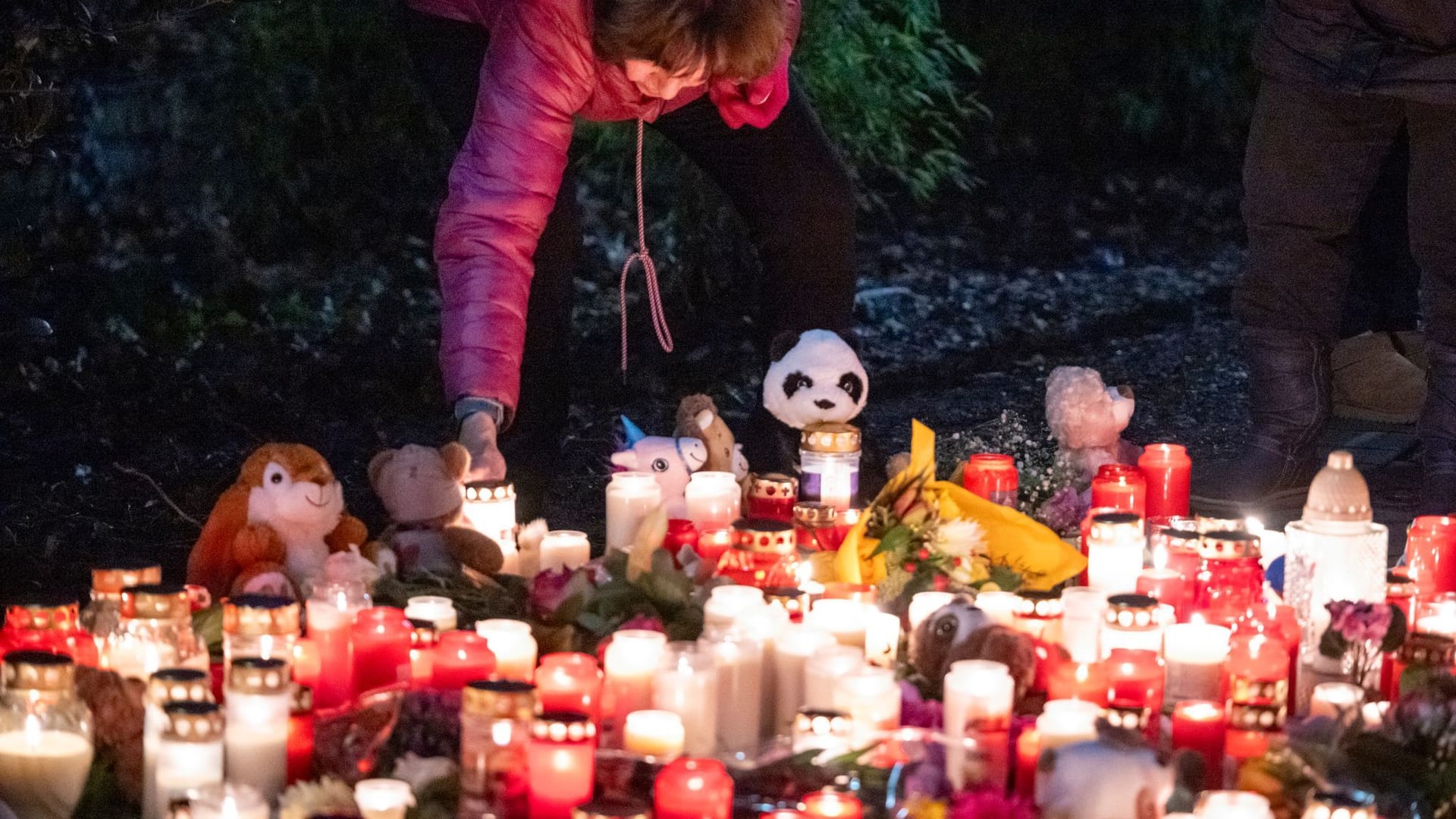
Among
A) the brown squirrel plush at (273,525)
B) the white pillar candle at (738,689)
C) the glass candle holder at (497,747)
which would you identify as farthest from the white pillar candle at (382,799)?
the brown squirrel plush at (273,525)

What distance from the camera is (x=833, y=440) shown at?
8.50ft

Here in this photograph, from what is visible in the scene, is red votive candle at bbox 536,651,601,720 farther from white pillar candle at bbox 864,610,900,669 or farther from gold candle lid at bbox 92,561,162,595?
gold candle lid at bbox 92,561,162,595

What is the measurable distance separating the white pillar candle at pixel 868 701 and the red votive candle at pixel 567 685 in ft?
0.79

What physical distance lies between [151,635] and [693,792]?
2.19 feet

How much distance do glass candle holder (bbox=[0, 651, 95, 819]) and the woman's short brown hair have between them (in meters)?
1.10

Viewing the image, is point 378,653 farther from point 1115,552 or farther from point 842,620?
point 1115,552

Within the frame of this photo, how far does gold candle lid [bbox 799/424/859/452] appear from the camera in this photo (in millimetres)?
2592

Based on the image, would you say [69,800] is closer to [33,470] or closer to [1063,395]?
[1063,395]

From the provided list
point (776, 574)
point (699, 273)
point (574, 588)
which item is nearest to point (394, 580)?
point (574, 588)

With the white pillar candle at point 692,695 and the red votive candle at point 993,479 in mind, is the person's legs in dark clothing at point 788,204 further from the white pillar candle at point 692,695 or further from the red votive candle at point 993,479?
the white pillar candle at point 692,695

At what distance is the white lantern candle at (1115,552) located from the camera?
236 cm

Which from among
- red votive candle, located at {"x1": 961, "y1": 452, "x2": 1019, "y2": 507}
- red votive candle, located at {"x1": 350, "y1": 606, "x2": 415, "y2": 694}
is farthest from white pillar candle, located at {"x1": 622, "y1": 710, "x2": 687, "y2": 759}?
red votive candle, located at {"x1": 961, "y1": 452, "x2": 1019, "y2": 507}

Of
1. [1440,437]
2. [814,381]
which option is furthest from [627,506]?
[1440,437]

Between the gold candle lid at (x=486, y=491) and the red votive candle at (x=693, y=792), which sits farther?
the gold candle lid at (x=486, y=491)
